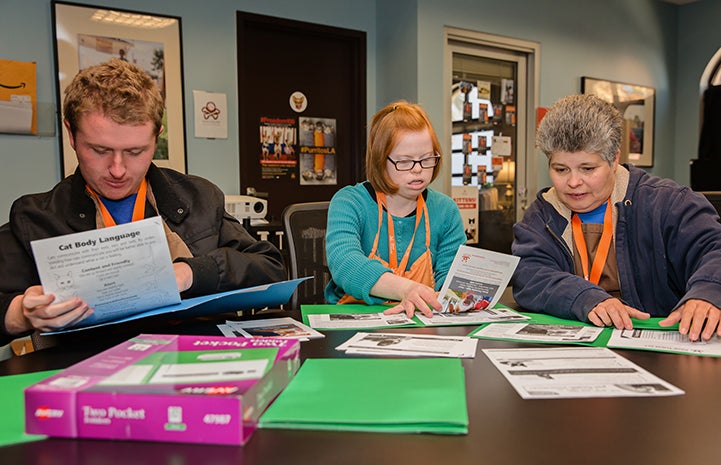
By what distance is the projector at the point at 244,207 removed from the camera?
10.5ft

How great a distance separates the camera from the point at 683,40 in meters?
6.09

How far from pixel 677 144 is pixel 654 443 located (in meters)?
6.47

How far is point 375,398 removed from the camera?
74 cm

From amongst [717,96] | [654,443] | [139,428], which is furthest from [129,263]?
[717,96]

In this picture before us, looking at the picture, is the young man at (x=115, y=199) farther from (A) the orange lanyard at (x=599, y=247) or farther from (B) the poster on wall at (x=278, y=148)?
(B) the poster on wall at (x=278, y=148)

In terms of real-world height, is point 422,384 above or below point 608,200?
below

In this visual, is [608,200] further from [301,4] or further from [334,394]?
[301,4]

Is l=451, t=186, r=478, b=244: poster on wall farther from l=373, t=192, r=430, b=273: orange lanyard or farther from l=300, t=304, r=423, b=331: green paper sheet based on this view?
l=300, t=304, r=423, b=331: green paper sheet

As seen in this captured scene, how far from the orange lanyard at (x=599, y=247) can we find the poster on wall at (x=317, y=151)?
9.66 ft

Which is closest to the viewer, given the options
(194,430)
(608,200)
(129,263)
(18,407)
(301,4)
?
(194,430)

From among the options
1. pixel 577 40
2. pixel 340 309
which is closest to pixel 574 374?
pixel 340 309

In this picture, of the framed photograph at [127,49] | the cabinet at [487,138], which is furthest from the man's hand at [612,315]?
the cabinet at [487,138]

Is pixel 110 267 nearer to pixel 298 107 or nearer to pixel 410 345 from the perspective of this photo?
pixel 410 345

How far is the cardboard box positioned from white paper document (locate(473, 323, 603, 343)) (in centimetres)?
58
